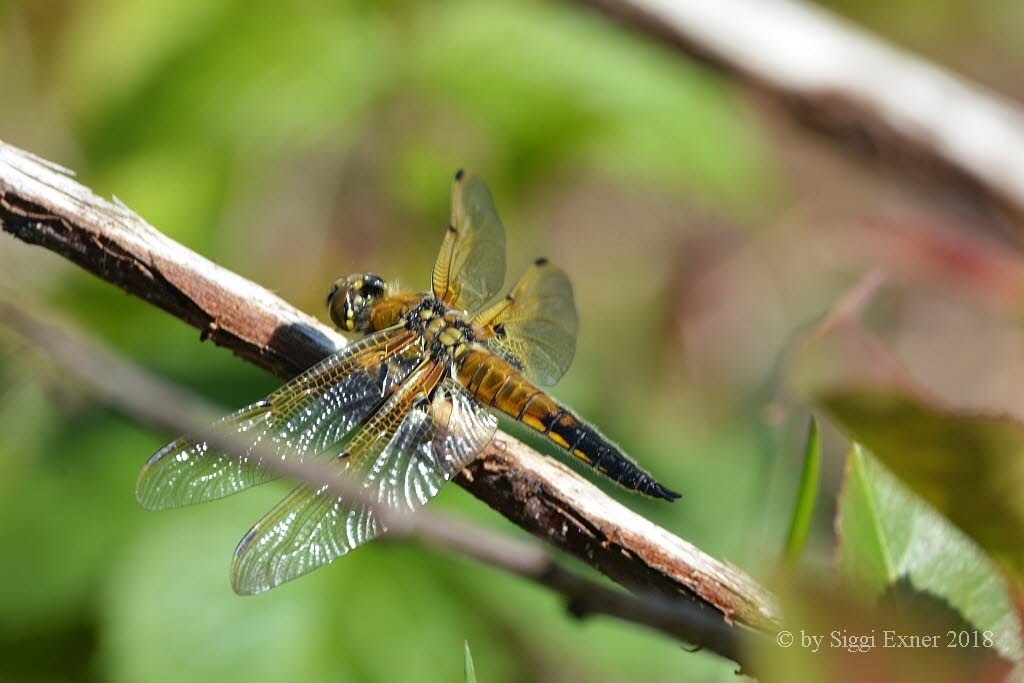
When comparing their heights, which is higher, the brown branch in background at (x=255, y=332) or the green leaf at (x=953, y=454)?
the green leaf at (x=953, y=454)

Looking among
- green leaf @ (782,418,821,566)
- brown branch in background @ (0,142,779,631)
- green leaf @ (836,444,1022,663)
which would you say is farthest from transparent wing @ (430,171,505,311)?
green leaf @ (836,444,1022,663)

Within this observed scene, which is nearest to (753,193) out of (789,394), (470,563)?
(789,394)

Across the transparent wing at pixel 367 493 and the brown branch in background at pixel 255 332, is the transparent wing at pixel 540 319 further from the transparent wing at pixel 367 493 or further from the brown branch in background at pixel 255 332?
the brown branch in background at pixel 255 332

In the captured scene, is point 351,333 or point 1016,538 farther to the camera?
point 351,333

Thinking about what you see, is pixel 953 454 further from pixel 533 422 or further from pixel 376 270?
pixel 376 270

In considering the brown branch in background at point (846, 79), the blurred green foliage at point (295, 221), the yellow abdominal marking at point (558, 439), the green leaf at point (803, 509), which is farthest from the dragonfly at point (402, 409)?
the brown branch in background at point (846, 79)

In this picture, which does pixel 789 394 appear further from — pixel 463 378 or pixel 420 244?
pixel 420 244
